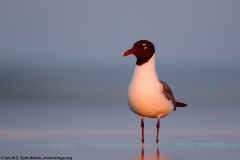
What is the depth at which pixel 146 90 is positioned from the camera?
1127 cm

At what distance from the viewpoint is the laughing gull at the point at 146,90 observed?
1127 cm

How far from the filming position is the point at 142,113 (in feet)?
37.5

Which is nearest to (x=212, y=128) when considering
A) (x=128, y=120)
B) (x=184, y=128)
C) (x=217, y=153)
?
(x=184, y=128)

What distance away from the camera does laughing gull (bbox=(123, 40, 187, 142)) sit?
1127 cm

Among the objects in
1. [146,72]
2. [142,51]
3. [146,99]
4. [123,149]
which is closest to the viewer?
[123,149]

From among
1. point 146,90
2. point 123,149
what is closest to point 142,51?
point 146,90

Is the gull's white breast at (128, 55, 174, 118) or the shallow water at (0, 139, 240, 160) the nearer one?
the shallow water at (0, 139, 240, 160)

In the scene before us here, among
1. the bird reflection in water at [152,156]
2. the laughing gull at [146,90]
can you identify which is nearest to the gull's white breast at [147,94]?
the laughing gull at [146,90]

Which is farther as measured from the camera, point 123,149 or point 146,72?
point 146,72

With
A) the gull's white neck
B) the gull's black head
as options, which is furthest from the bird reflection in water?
the gull's black head

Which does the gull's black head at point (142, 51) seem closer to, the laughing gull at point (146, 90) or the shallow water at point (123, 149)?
the laughing gull at point (146, 90)

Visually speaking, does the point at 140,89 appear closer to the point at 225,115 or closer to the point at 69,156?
the point at 69,156

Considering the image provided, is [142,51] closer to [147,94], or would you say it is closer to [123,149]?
[147,94]

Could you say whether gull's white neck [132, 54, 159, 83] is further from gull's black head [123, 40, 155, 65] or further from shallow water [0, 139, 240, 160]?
shallow water [0, 139, 240, 160]
